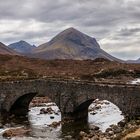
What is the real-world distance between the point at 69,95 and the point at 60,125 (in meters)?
4.12

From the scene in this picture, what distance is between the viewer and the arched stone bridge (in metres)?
45.2

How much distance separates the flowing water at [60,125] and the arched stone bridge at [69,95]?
2112 millimetres

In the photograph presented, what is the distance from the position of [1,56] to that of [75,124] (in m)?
107

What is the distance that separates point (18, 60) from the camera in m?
153

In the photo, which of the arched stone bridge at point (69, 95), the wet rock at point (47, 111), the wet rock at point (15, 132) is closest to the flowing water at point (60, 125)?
the wet rock at point (47, 111)

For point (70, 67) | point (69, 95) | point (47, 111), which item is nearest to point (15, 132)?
point (69, 95)

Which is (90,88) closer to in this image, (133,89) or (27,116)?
(133,89)

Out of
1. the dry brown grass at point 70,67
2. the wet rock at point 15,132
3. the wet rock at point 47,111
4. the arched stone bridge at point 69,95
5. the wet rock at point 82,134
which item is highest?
the dry brown grass at point 70,67

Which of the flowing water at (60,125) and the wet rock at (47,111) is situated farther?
the wet rock at (47,111)

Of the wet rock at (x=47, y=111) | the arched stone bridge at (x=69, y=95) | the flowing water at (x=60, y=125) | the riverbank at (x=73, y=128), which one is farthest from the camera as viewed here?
the wet rock at (x=47, y=111)

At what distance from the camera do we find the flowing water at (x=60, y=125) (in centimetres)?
4537

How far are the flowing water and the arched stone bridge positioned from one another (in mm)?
2112

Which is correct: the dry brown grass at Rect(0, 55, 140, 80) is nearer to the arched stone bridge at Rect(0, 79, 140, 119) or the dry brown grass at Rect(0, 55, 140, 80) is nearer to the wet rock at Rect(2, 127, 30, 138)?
the arched stone bridge at Rect(0, 79, 140, 119)

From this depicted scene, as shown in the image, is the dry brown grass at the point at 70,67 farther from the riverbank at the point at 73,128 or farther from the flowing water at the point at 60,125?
the riverbank at the point at 73,128
